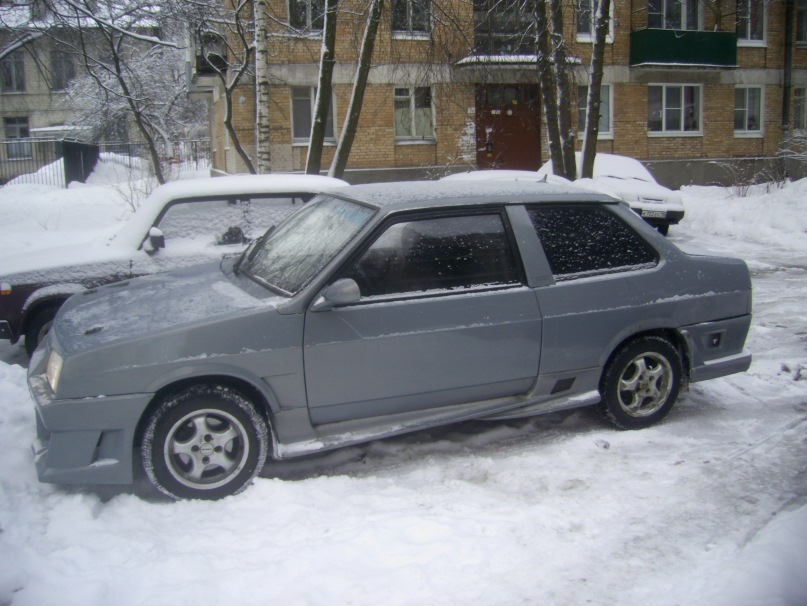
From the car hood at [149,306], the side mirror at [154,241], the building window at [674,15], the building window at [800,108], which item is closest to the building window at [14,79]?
the building window at [674,15]

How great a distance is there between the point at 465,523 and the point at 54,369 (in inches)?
89.9

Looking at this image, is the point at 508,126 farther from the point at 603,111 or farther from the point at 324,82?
the point at 324,82

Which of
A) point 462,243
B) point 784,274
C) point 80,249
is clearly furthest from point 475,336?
point 784,274

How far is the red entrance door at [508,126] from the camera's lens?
22.8 meters

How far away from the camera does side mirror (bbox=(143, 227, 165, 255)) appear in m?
6.24

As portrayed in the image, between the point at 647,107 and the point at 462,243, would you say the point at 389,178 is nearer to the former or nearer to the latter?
the point at 647,107

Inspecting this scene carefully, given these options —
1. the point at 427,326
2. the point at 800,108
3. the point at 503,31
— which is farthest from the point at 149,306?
the point at 800,108

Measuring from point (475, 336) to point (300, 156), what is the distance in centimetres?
1809

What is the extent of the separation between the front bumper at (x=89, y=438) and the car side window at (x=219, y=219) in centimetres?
279

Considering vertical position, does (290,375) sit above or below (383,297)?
below

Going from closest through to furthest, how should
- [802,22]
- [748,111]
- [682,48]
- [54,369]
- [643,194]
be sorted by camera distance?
[54,369]
[643,194]
[682,48]
[748,111]
[802,22]

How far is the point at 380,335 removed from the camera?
13.9 ft

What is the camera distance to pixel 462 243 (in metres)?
4.56

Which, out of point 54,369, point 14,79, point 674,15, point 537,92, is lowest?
point 54,369
